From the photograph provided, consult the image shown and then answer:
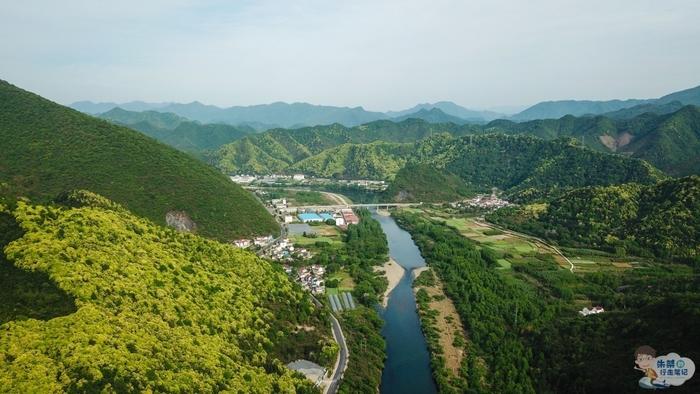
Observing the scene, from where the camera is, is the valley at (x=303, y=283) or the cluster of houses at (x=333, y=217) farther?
the cluster of houses at (x=333, y=217)

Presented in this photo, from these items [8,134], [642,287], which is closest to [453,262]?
[642,287]

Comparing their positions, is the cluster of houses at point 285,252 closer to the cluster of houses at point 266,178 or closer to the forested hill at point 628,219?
the forested hill at point 628,219

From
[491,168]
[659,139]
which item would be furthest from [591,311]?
[659,139]

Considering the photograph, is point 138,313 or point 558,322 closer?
point 138,313

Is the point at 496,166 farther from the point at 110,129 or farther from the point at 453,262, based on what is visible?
the point at 110,129

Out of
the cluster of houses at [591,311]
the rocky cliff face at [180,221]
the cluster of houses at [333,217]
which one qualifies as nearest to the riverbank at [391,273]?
the cluster of houses at [591,311]

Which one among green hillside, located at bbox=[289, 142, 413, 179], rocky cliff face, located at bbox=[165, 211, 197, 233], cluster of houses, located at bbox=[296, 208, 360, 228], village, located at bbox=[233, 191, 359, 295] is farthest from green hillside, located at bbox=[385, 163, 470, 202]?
rocky cliff face, located at bbox=[165, 211, 197, 233]

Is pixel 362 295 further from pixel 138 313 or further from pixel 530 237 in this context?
pixel 530 237
